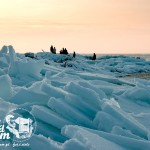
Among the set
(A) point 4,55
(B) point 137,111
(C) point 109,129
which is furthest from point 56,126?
(A) point 4,55

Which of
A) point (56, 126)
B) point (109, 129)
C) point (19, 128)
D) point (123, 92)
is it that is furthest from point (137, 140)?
point (123, 92)

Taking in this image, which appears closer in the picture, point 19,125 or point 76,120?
point 19,125

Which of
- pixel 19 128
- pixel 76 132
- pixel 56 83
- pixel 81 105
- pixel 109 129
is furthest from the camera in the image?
pixel 56 83

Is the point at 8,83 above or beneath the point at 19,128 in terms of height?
above

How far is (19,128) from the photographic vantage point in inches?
137

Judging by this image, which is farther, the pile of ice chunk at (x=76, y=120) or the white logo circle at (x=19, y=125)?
the white logo circle at (x=19, y=125)

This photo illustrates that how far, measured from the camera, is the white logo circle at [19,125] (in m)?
3.28

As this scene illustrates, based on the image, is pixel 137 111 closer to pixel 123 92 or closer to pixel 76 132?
pixel 123 92

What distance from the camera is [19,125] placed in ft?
11.5

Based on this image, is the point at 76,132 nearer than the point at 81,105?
Yes

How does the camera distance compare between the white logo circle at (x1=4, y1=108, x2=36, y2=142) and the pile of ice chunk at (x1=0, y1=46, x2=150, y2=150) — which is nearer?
the pile of ice chunk at (x1=0, y1=46, x2=150, y2=150)

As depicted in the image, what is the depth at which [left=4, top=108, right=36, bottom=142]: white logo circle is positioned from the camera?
3.28 meters

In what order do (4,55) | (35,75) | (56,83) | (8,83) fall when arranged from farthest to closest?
(4,55) → (35,75) → (56,83) → (8,83)

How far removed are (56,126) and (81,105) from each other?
45cm
